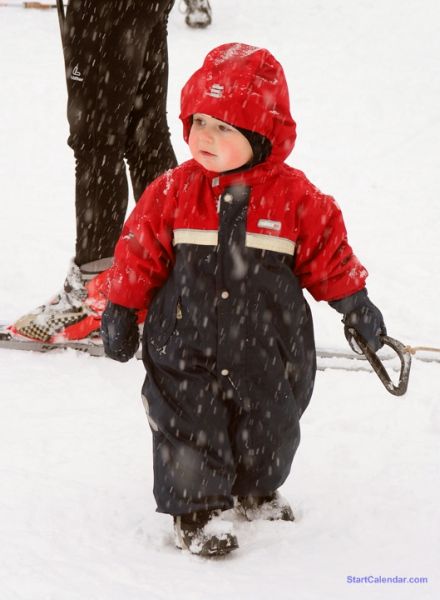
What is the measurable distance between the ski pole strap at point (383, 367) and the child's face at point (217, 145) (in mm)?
547

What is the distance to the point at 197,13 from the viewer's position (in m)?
8.71

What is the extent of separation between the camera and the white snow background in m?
2.03

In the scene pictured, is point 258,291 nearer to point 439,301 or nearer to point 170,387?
point 170,387

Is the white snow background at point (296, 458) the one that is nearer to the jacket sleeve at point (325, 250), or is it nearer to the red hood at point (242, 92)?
the jacket sleeve at point (325, 250)

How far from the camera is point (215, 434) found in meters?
2.15

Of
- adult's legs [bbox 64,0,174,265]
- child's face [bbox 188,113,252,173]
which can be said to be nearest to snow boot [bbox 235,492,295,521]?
child's face [bbox 188,113,252,173]

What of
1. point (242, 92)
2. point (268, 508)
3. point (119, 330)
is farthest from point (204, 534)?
point (242, 92)

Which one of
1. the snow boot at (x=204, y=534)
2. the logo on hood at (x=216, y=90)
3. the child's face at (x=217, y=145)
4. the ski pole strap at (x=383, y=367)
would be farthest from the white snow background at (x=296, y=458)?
the logo on hood at (x=216, y=90)

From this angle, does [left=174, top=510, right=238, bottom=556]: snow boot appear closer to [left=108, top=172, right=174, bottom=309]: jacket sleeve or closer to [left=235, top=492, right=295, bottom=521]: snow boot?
[left=235, top=492, right=295, bottom=521]: snow boot

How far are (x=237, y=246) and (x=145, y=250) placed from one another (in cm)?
26

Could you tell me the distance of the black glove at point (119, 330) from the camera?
2197mm

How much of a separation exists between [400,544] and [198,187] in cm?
108

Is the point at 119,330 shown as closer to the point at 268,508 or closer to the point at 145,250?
the point at 145,250

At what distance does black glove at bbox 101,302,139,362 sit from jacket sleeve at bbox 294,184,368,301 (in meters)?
0.47
